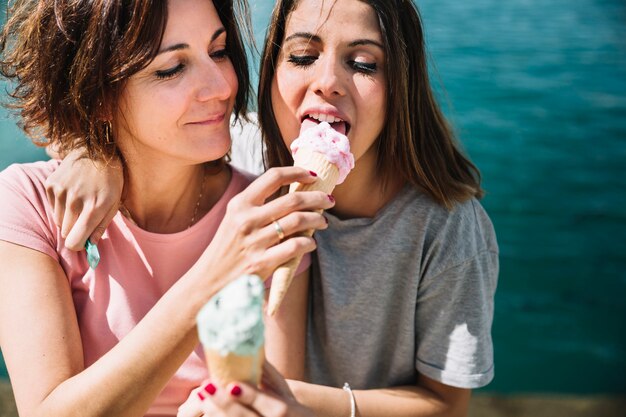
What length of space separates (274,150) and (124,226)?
0.62 metres

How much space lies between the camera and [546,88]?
16.2 feet

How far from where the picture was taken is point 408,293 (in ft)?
7.66

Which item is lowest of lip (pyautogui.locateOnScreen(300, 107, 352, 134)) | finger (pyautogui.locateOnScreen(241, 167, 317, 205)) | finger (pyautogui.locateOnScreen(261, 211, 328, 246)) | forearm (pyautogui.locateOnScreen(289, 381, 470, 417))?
forearm (pyautogui.locateOnScreen(289, 381, 470, 417))

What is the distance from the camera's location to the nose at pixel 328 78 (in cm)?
204

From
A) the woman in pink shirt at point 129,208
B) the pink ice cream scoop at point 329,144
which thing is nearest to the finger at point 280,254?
the woman in pink shirt at point 129,208

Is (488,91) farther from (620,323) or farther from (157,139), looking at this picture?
(157,139)

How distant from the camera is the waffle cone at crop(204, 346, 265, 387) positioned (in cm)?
127

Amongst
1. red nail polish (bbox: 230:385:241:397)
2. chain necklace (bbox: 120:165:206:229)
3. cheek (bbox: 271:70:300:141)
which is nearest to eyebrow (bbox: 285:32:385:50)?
cheek (bbox: 271:70:300:141)

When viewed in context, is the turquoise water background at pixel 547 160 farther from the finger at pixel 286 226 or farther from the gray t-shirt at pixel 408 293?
the finger at pixel 286 226

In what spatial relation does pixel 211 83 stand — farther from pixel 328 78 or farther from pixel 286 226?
pixel 286 226

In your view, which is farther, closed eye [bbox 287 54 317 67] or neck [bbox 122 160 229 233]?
neck [bbox 122 160 229 233]

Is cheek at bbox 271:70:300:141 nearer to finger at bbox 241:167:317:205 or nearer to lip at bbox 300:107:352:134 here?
lip at bbox 300:107:352:134

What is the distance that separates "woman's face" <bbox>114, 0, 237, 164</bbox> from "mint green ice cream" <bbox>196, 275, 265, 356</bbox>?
97 centimetres

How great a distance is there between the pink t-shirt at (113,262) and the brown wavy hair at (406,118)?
1.47ft
